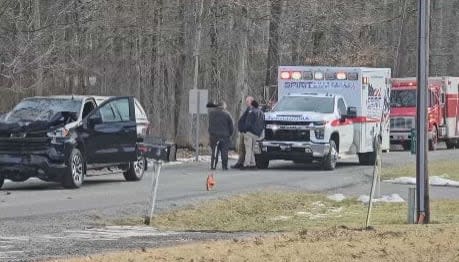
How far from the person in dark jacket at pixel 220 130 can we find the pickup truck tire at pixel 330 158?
2719 mm

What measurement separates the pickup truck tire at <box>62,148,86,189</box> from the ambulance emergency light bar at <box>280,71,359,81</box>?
10047mm

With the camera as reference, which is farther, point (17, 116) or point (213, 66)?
point (213, 66)

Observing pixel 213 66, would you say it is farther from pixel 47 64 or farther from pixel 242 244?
pixel 242 244

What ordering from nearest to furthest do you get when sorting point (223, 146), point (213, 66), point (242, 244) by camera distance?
point (242, 244)
point (223, 146)
point (213, 66)

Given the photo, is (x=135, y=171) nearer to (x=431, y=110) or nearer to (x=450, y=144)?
(x=431, y=110)

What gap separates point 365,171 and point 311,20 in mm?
14394

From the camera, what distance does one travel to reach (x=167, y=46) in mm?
36188

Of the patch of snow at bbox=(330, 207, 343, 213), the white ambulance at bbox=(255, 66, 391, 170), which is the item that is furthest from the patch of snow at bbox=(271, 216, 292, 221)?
the white ambulance at bbox=(255, 66, 391, 170)

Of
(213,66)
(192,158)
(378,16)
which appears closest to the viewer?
(192,158)

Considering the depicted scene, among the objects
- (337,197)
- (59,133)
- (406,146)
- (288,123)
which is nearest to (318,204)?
(337,197)

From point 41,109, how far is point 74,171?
1.49m

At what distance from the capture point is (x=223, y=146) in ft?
86.5

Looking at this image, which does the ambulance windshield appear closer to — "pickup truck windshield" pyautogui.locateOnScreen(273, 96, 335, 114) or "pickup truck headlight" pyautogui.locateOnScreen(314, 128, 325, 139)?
"pickup truck windshield" pyautogui.locateOnScreen(273, 96, 335, 114)

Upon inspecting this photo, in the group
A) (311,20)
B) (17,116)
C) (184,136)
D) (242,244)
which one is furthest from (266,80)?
(242,244)
